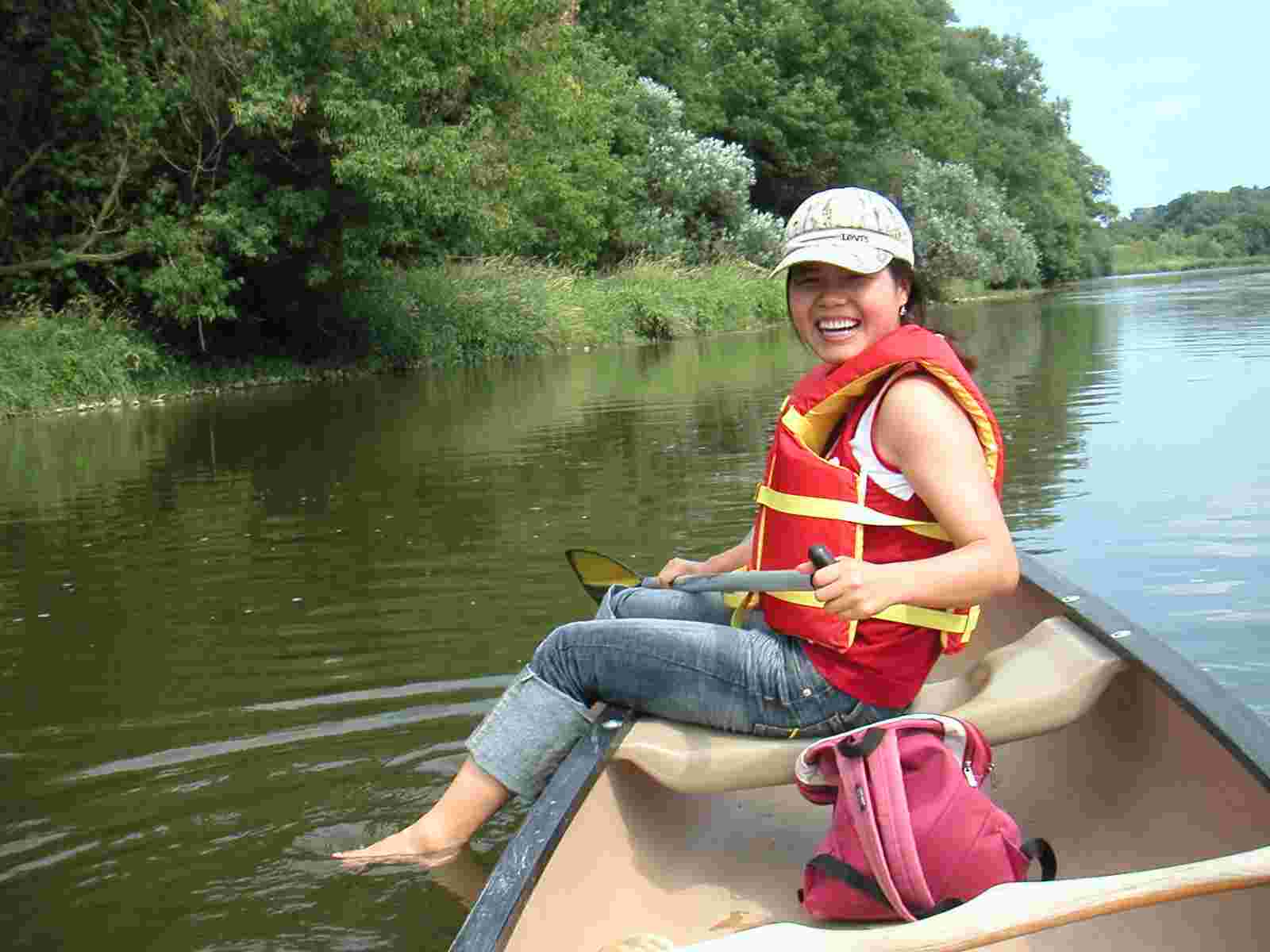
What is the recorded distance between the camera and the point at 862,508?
2508 millimetres

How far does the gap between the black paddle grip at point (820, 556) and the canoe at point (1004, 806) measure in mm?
543

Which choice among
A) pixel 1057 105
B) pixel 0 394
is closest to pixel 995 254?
pixel 1057 105

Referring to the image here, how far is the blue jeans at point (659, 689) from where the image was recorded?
8.75 feet

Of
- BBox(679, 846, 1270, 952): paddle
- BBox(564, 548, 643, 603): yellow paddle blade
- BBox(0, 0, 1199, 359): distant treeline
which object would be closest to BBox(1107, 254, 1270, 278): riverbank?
BBox(0, 0, 1199, 359): distant treeline

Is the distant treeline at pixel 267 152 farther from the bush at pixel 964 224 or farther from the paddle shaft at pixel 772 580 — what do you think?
the paddle shaft at pixel 772 580

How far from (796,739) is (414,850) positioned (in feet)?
2.86

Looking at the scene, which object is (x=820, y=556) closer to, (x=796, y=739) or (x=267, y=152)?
(x=796, y=739)

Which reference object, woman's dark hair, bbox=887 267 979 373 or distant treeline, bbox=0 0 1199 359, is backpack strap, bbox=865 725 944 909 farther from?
distant treeline, bbox=0 0 1199 359

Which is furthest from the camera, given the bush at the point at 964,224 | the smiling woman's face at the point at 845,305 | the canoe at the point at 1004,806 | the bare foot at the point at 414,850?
the bush at the point at 964,224

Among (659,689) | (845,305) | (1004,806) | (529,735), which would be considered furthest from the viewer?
(1004,806)

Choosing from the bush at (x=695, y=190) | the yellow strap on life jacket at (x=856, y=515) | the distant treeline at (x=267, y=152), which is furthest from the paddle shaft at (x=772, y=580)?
the bush at (x=695, y=190)

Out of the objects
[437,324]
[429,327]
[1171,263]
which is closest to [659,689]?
[429,327]

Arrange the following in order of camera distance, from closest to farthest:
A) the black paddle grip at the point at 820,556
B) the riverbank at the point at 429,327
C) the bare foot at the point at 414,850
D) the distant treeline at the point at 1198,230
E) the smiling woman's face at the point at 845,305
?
1. the black paddle grip at the point at 820,556
2. the smiling woman's face at the point at 845,305
3. the bare foot at the point at 414,850
4. the riverbank at the point at 429,327
5. the distant treeline at the point at 1198,230

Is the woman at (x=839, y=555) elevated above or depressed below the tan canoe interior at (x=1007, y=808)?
above
